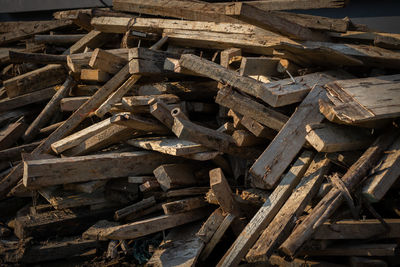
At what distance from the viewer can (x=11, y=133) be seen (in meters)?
5.78

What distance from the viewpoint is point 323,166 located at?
3.77 m

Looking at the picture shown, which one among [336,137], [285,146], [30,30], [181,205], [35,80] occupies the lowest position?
[181,205]

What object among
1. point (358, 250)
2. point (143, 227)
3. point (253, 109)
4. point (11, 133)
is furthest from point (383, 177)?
point (11, 133)

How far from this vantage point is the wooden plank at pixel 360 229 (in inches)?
132

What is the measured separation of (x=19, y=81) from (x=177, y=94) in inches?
110

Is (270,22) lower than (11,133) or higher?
higher

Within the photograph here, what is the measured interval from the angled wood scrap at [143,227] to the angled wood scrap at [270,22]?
2054 mm

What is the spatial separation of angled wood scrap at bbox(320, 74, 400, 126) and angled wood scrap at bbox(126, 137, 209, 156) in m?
1.31

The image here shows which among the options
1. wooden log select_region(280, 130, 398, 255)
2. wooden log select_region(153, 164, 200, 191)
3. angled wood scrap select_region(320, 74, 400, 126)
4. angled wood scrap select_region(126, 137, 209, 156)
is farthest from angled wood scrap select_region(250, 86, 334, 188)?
wooden log select_region(153, 164, 200, 191)

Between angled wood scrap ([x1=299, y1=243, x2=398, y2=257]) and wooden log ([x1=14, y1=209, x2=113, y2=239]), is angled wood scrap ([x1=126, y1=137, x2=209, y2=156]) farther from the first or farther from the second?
angled wood scrap ([x1=299, y1=243, x2=398, y2=257])

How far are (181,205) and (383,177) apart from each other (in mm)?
1893

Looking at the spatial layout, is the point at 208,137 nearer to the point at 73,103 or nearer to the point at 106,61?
the point at 106,61

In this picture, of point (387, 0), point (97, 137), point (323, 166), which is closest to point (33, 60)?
point (97, 137)

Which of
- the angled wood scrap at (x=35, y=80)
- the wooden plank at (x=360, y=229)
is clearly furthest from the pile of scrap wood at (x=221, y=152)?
the angled wood scrap at (x=35, y=80)
